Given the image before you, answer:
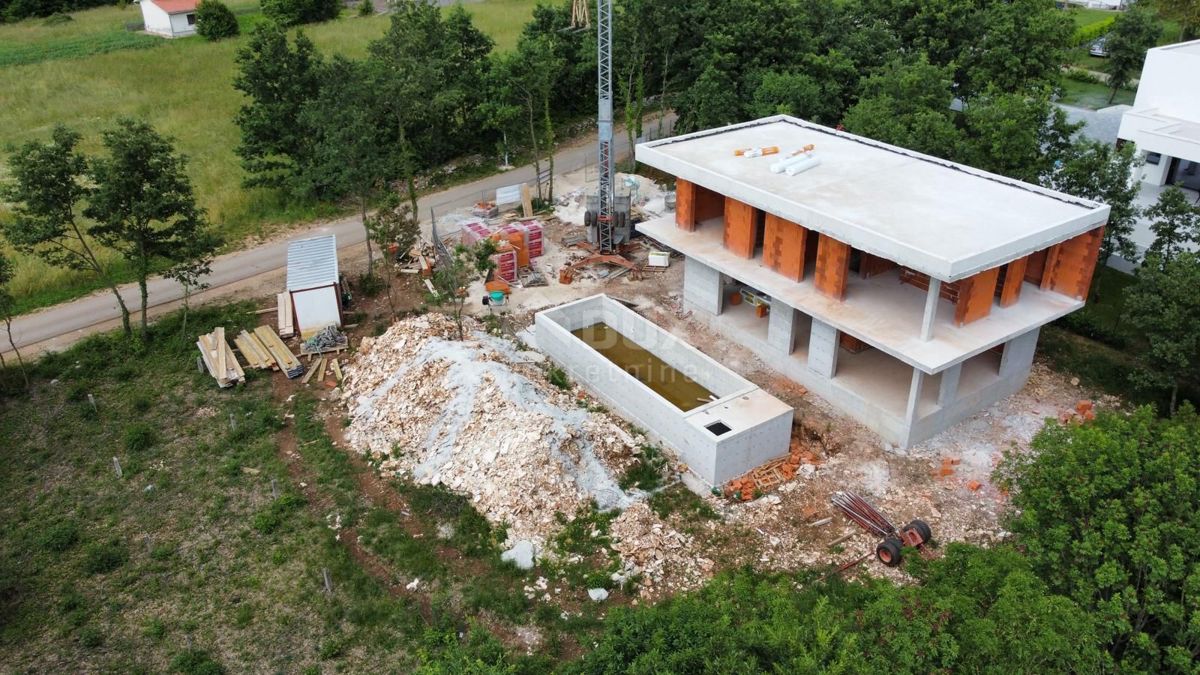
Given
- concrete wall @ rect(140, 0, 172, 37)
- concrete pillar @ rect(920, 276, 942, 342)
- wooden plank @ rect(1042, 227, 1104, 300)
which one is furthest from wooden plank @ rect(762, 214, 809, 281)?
concrete wall @ rect(140, 0, 172, 37)

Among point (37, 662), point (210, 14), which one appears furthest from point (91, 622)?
point (210, 14)

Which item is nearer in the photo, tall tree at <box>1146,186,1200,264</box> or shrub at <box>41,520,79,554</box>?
shrub at <box>41,520,79,554</box>

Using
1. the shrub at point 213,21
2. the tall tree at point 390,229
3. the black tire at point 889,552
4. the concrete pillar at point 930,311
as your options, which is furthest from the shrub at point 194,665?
the shrub at point 213,21

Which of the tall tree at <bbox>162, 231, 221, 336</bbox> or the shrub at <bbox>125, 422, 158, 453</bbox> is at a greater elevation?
the tall tree at <bbox>162, 231, 221, 336</bbox>

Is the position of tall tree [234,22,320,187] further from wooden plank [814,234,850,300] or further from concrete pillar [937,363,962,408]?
concrete pillar [937,363,962,408]

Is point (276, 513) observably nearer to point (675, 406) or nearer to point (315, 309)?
point (315, 309)

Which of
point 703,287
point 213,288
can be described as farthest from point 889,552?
point 213,288

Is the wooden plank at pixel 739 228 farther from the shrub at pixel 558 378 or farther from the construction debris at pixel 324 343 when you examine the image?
the construction debris at pixel 324 343
